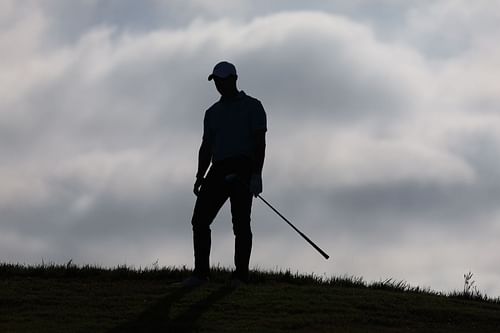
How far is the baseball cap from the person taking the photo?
14.9 meters

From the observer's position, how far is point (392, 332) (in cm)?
1259

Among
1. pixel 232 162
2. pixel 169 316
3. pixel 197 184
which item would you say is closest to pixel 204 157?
pixel 197 184

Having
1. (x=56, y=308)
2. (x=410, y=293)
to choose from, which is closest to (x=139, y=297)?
(x=56, y=308)

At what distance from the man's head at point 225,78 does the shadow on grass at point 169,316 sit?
9.04 feet

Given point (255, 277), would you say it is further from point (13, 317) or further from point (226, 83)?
point (13, 317)

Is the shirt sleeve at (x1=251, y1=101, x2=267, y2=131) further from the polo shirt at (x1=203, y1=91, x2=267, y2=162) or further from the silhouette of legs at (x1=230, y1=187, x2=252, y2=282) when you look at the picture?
the silhouette of legs at (x1=230, y1=187, x2=252, y2=282)

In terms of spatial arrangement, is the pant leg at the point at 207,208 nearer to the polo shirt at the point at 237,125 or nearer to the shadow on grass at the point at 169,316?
the polo shirt at the point at 237,125

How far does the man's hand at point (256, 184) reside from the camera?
1484 centimetres

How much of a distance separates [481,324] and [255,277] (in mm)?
3759

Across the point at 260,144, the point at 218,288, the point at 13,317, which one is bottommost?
the point at 13,317

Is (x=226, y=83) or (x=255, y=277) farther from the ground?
(x=226, y=83)

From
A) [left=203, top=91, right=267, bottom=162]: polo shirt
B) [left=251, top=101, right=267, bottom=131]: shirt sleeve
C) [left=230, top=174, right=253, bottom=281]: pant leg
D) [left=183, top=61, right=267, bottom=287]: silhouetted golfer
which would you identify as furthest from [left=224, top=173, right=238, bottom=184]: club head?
[left=251, top=101, right=267, bottom=131]: shirt sleeve

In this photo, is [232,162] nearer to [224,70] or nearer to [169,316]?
[224,70]

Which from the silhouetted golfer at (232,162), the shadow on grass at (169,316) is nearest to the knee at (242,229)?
the silhouetted golfer at (232,162)
